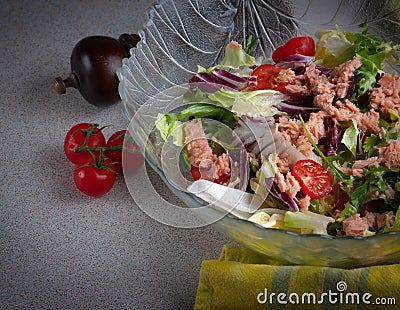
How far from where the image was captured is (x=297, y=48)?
113 inches

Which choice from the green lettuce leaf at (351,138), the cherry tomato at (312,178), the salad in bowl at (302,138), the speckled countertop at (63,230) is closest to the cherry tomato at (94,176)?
the speckled countertop at (63,230)

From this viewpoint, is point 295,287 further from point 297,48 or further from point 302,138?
point 297,48

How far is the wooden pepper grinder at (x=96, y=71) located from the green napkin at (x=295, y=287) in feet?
3.88

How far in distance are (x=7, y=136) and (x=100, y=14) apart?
102 cm

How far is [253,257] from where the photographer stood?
91.0 inches

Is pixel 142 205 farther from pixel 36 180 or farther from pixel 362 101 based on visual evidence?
pixel 362 101

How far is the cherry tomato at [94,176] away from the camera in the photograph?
271 centimetres

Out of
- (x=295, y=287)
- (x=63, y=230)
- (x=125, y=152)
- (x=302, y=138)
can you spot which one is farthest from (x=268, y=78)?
(x=63, y=230)

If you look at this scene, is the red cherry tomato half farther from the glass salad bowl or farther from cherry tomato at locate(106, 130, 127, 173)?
cherry tomato at locate(106, 130, 127, 173)

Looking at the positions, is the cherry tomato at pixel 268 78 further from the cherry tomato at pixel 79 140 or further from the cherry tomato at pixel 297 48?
the cherry tomato at pixel 79 140

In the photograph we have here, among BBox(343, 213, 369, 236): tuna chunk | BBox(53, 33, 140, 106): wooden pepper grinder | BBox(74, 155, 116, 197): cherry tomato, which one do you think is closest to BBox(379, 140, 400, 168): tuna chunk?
BBox(343, 213, 369, 236): tuna chunk

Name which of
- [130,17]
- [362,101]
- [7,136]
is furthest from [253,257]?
[130,17]

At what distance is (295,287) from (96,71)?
147 cm

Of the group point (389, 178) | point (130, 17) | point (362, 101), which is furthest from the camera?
point (130, 17)
